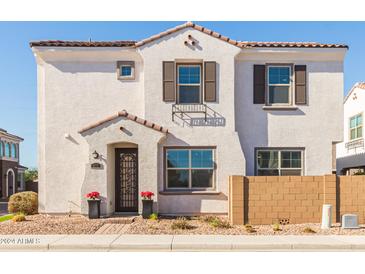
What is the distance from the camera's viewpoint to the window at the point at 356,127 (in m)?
19.1

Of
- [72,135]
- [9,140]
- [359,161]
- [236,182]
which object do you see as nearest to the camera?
[236,182]

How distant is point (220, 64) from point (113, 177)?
20.1ft

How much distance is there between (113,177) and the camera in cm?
1253

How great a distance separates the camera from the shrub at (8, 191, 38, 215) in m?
12.8

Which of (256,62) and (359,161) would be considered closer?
(256,62)

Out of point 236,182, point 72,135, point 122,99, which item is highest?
point 122,99

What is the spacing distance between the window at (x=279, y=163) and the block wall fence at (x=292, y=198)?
5.84 feet

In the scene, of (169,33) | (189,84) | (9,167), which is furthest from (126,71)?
(9,167)

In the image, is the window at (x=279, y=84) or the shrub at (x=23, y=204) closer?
the shrub at (x=23, y=204)

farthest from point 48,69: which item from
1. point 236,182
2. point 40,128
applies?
point 236,182

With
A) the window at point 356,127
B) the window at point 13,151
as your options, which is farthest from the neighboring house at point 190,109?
the window at point 13,151

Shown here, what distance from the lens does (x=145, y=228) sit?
10227 mm

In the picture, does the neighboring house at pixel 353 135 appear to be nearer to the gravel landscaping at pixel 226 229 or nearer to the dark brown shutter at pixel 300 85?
the dark brown shutter at pixel 300 85

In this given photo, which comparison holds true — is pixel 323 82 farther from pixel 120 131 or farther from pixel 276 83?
pixel 120 131
